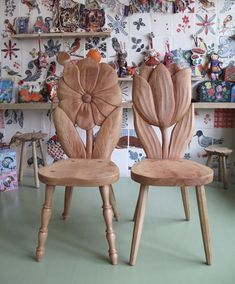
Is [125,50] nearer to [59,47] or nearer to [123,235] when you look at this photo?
[59,47]

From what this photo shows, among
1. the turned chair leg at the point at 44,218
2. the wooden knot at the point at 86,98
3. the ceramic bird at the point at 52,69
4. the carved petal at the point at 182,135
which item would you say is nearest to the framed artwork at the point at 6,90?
the ceramic bird at the point at 52,69

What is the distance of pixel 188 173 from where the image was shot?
1.50m

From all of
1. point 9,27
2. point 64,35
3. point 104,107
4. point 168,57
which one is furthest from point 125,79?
point 9,27

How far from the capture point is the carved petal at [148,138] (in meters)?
1.86

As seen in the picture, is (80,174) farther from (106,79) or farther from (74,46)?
(74,46)

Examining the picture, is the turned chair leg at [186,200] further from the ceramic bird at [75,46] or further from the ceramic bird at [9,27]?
the ceramic bird at [9,27]

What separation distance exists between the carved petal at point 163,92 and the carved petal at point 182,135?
96mm

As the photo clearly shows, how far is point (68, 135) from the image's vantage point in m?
1.90

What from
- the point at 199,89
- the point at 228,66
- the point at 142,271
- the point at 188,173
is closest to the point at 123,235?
the point at 142,271

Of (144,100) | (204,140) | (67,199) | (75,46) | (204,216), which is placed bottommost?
(67,199)

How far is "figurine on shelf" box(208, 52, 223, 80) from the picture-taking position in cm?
290

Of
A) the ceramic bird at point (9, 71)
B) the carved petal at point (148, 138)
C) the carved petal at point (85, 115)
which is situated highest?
the ceramic bird at point (9, 71)

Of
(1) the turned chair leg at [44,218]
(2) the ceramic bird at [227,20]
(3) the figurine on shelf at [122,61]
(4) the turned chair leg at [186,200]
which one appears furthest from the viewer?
(3) the figurine on shelf at [122,61]

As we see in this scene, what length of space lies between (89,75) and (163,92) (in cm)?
50
